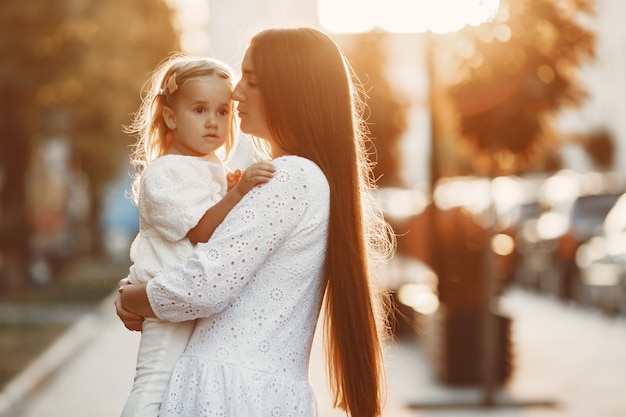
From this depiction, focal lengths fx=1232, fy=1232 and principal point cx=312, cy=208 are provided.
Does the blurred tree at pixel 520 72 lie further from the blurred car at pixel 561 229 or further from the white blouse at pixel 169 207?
the white blouse at pixel 169 207

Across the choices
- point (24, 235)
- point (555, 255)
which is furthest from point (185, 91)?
point (24, 235)

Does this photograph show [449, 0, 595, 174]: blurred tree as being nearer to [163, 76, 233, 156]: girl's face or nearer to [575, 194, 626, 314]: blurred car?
[575, 194, 626, 314]: blurred car

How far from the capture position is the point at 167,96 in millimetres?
3365

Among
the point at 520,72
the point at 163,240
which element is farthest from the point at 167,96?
the point at 520,72

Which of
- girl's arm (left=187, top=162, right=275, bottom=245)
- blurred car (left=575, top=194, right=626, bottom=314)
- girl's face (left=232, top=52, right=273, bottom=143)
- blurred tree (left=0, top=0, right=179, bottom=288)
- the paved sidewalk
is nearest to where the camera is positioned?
girl's arm (left=187, top=162, right=275, bottom=245)

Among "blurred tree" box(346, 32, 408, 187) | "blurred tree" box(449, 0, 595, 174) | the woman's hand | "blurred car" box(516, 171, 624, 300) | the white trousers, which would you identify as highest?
the woman's hand

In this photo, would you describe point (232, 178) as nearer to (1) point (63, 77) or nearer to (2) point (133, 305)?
(2) point (133, 305)

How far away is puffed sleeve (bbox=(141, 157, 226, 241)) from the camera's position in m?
3.13

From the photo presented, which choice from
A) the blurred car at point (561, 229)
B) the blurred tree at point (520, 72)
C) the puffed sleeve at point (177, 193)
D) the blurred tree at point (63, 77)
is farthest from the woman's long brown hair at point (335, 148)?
the blurred tree at point (63, 77)

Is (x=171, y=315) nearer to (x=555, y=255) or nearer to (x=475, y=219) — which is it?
(x=475, y=219)

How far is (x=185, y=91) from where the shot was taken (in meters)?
3.28

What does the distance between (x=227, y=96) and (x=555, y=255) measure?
16.9 metres

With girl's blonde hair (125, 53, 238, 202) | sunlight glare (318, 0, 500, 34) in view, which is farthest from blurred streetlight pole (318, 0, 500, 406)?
girl's blonde hair (125, 53, 238, 202)

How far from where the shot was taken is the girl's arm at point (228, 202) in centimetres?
305
